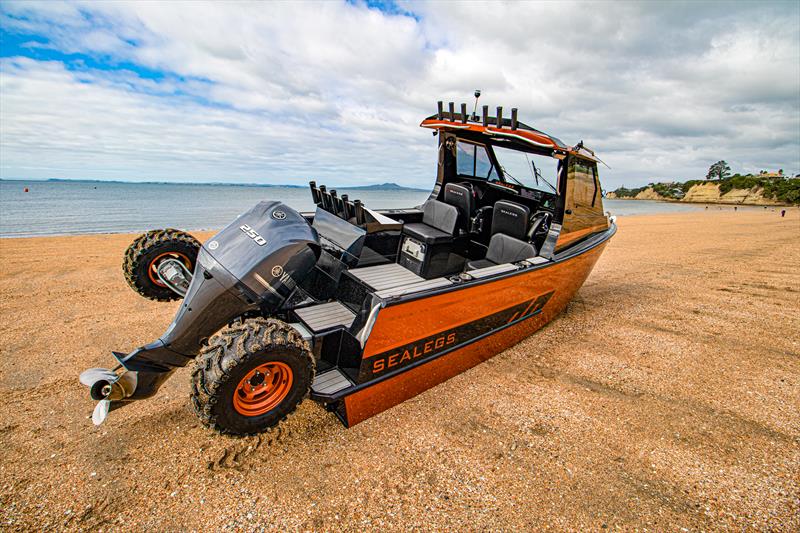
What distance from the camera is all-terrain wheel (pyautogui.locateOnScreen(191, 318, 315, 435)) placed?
7.07ft

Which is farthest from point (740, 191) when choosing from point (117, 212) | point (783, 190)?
point (117, 212)

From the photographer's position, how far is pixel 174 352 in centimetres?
255

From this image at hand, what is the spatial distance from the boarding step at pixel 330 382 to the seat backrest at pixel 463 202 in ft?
10.3

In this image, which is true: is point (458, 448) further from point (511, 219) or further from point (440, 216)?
point (440, 216)

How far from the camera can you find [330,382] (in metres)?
2.72

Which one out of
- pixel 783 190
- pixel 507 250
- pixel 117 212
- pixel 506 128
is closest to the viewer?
pixel 506 128

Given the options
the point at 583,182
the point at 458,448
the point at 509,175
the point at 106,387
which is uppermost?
the point at 509,175

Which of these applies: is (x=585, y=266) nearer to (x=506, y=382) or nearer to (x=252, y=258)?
(x=506, y=382)

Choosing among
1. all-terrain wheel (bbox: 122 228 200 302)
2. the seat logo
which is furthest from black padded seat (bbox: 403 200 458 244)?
all-terrain wheel (bbox: 122 228 200 302)

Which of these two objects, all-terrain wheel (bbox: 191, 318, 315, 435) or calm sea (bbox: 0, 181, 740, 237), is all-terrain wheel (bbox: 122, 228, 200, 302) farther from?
calm sea (bbox: 0, 181, 740, 237)

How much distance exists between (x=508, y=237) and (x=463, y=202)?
88cm

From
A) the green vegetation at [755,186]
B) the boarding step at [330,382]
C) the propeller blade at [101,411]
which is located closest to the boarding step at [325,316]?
the boarding step at [330,382]

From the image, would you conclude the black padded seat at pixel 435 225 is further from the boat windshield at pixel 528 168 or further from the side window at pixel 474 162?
the boat windshield at pixel 528 168

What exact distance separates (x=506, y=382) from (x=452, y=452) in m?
1.17
